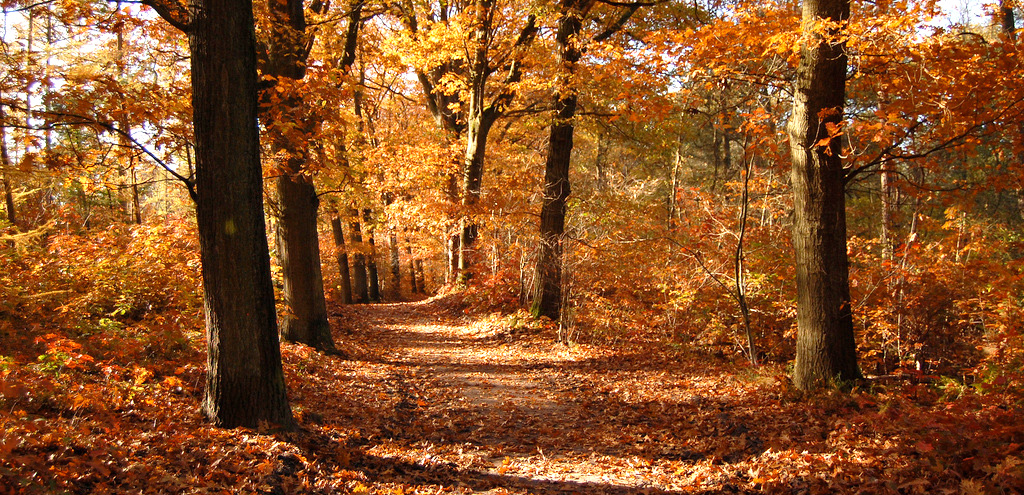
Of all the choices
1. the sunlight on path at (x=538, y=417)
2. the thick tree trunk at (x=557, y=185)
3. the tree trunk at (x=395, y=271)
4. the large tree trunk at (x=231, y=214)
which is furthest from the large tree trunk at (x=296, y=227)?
the tree trunk at (x=395, y=271)

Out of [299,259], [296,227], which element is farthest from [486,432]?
[296,227]

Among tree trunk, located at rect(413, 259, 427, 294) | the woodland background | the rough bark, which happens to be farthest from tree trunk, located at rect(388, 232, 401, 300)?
the woodland background

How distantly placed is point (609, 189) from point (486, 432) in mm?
11479

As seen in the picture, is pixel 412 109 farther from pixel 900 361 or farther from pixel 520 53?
pixel 900 361

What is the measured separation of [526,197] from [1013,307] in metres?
10.1

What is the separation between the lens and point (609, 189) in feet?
55.7

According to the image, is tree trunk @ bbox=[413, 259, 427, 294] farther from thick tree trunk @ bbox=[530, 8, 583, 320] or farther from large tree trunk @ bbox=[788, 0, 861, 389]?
large tree trunk @ bbox=[788, 0, 861, 389]

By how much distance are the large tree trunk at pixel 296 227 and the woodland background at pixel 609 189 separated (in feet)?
0.72

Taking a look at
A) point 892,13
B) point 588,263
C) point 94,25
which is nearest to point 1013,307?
point 892,13

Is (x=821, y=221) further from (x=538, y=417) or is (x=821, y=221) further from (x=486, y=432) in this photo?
(x=486, y=432)

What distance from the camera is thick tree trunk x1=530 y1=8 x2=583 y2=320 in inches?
459

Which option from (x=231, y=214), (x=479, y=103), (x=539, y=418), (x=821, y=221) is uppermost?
(x=479, y=103)

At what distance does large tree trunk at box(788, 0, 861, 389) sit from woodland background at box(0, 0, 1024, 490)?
1.00 ft

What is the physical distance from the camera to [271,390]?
529 centimetres
